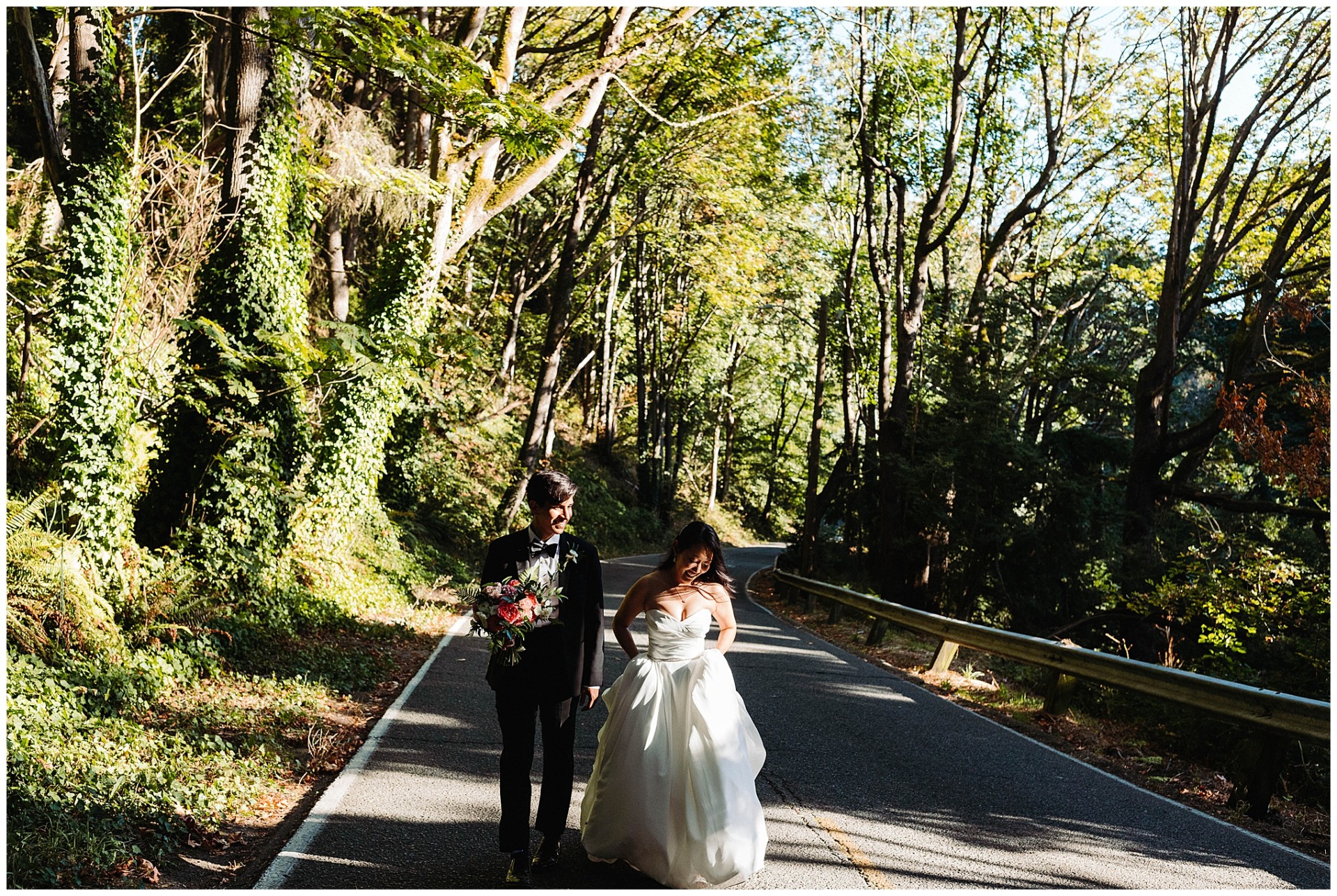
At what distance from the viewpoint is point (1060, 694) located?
10125 mm

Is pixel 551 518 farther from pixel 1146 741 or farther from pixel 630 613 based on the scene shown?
pixel 1146 741

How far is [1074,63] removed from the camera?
19.5 meters

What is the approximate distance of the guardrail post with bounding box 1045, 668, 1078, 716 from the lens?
10.1m

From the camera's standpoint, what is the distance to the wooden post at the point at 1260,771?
22.9 feet

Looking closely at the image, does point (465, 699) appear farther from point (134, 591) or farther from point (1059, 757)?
point (1059, 757)

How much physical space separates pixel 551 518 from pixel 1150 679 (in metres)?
6.25

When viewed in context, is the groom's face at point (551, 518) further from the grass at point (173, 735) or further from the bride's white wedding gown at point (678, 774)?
the grass at point (173, 735)

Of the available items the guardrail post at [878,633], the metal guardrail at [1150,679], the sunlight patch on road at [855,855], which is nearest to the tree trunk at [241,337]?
the sunlight patch on road at [855,855]

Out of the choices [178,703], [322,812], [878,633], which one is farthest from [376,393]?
[322,812]

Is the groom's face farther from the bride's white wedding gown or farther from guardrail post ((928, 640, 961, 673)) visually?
guardrail post ((928, 640, 961, 673))

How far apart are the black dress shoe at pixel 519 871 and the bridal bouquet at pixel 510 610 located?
92 centimetres

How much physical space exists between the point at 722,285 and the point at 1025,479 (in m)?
11.9

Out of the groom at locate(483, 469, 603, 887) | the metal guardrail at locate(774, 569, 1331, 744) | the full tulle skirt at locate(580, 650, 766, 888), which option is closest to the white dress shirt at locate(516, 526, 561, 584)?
the groom at locate(483, 469, 603, 887)

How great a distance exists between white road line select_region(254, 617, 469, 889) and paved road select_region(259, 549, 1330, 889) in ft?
0.05
